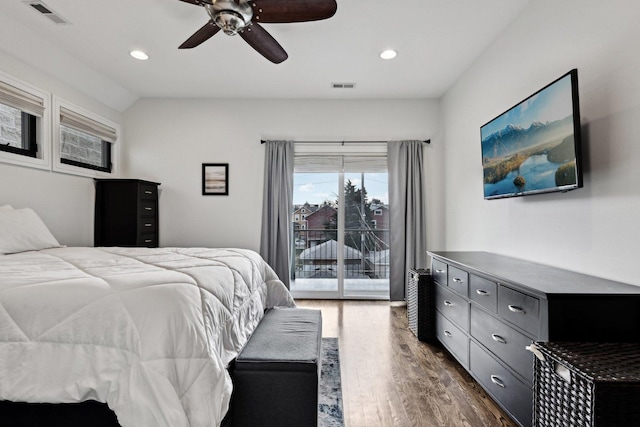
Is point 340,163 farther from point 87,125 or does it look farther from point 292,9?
point 87,125

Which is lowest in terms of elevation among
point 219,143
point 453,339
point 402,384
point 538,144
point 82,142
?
point 402,384

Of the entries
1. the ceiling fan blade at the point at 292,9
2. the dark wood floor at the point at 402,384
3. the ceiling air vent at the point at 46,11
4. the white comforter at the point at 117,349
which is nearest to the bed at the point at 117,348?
the white comforter at the point at 117,349

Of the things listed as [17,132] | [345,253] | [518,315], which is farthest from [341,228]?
[17,132]

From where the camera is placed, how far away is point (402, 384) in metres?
2.20

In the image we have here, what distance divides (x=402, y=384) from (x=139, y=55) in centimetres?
370

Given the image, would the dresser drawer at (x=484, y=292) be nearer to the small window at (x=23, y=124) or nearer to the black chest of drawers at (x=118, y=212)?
the black chest of drawers at (x=118, y=212)

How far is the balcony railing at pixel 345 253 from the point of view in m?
4.45

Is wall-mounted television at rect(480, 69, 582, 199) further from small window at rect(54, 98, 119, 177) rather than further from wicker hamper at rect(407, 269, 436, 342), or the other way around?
small window at rect(54, 98, 119, 177)

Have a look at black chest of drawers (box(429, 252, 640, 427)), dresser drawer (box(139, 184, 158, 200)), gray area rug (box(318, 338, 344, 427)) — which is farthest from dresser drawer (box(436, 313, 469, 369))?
dresser drawer (box(139, 184, 158, 200))

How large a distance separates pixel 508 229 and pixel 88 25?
12.6 ft

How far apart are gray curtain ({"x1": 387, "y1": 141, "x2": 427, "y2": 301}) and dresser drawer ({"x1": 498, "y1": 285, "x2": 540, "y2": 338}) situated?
2412mm

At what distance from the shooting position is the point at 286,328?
6.67 ft

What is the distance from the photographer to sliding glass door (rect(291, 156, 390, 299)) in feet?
14.5

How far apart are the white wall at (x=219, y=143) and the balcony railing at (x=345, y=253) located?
66 centimetres
